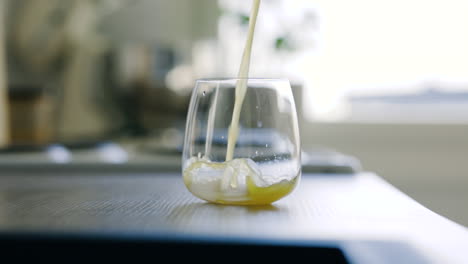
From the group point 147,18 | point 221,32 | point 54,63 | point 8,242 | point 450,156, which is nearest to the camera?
point 8,242

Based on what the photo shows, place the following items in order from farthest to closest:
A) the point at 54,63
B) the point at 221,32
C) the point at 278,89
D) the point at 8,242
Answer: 1. the point at 221,32
2. the point at 54,63
3. the point at 278,89
4. the point at 8,242

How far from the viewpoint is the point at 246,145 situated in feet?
1.63

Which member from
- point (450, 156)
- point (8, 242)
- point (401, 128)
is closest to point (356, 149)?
point (401, 128)

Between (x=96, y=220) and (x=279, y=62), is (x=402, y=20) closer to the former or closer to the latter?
(x=279, y=62)

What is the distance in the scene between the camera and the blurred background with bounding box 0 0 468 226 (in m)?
2.69

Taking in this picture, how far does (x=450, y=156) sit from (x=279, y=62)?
1065mm

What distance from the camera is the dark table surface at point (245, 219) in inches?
14.8

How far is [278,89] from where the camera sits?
51 centimetres

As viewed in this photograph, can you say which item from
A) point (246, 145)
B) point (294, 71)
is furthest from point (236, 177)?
point (294, 71)

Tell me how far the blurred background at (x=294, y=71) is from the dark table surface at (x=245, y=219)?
1835mm

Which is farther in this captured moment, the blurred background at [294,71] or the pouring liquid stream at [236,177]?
the blurred background at [294,71]

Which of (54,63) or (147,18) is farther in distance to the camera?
(147,18)

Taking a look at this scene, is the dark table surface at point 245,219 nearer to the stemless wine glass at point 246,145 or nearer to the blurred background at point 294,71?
the stemless wine glass at point 246,145

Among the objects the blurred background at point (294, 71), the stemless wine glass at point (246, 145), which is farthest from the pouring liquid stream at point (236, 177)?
the blurred background at point (294, 71)
